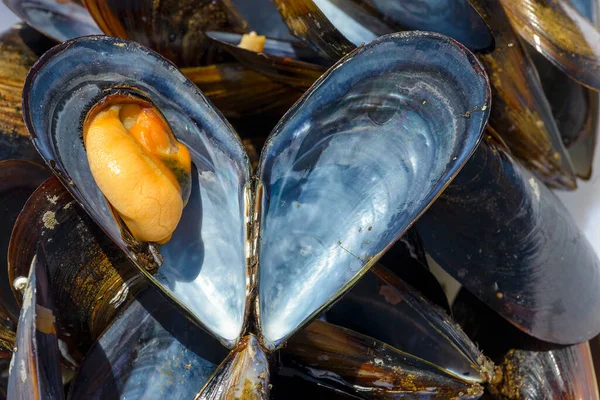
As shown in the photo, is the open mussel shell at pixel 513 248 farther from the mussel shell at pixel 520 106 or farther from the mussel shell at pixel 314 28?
the mussel shell at pixel 314 28

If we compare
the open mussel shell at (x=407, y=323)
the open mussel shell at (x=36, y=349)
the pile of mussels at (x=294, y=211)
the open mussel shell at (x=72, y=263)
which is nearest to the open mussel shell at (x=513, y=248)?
the pile of mussels at (x=294, y=211)

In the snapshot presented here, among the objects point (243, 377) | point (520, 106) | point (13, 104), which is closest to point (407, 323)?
point (243, 377)

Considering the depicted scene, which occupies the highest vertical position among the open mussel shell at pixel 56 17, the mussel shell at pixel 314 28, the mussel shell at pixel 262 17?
the open mussel shell at pixel 56 17

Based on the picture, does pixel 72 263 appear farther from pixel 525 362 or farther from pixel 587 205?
pixel 587 205

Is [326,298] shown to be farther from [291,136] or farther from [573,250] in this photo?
[573,250]

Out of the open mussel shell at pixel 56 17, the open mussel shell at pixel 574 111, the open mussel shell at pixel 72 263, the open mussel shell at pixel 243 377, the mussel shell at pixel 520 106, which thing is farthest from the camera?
the open mussel shell at pixel 574 111

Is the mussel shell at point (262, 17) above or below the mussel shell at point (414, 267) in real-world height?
above

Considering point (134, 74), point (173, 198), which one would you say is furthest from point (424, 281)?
point (134, 74)
